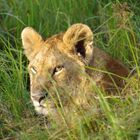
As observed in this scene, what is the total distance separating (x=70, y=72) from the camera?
5.25 metres

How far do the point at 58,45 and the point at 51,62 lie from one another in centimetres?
18

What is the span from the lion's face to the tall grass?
0.19 meters

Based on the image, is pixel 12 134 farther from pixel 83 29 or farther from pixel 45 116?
pixel 83 29

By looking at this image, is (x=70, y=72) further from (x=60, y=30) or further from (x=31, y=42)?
(x=60, y=30)

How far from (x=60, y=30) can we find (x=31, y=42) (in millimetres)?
1437

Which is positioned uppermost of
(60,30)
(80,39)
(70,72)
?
(80,39)

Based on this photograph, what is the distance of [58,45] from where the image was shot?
5371 millimetres

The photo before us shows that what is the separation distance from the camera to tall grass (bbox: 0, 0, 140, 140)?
4633mm

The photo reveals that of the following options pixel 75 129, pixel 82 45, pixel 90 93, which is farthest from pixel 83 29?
pixel 75 129

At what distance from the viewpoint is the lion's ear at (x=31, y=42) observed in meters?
5.55

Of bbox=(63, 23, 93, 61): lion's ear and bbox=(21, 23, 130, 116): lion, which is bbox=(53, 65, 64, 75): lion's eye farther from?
bbox=(63, 23, 93, 61): lion's ear

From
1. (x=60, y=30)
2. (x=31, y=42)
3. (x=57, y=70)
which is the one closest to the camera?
(x=57, y=70)

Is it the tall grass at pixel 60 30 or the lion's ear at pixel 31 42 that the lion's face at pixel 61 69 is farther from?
the tall grass at pixel 60 30

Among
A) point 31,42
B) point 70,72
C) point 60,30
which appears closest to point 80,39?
point 70,72
